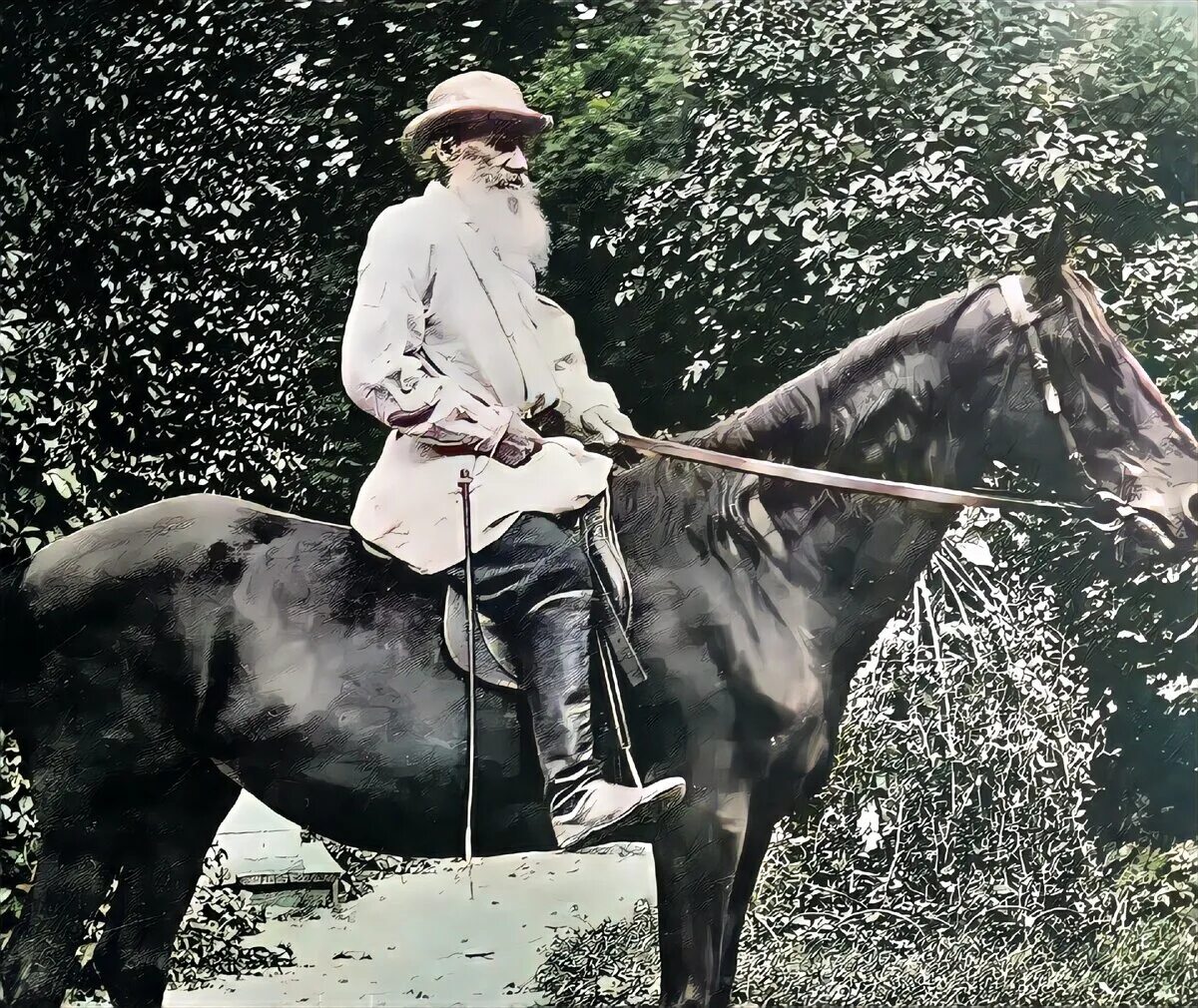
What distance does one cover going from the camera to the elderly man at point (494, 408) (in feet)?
8.37

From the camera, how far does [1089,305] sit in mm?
2779

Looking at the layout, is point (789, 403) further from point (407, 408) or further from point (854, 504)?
point (407, 408)

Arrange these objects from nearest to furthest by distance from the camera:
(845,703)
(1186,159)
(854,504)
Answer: (854,504) → (845,703) → (1186,159)

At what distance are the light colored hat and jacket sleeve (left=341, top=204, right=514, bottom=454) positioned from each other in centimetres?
22

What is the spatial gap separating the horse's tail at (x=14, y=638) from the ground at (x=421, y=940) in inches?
36.5

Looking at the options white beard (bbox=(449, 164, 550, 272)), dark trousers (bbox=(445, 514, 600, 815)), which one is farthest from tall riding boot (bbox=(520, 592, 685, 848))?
white beard (bbox=(449, 164, 550, 272))

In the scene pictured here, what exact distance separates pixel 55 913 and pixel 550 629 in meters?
1.47

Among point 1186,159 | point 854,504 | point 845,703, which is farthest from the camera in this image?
point 1186,159

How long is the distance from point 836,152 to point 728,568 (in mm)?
1254

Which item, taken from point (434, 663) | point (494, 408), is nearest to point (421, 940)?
point (434, 663)

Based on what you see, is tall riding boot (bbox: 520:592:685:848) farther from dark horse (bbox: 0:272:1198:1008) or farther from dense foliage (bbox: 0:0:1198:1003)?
dense foliage (bbox: 0:0:1198:1003)

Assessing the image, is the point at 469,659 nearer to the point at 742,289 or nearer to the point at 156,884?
the point at 156,884

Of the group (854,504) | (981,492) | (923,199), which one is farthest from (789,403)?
(923,199)

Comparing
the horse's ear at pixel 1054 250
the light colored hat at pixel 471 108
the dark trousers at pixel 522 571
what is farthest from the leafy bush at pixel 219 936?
the horse's ear at pixel 1054 250
